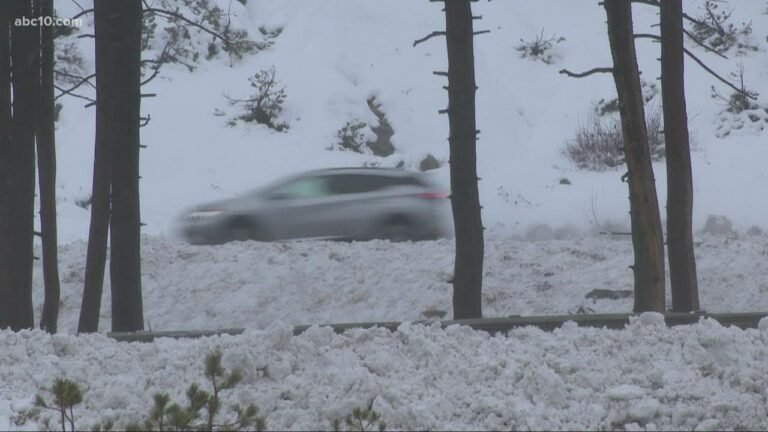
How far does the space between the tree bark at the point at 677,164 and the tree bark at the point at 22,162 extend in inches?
221

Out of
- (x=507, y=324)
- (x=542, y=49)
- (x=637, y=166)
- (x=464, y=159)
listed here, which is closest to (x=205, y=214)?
(x=464, y=159)

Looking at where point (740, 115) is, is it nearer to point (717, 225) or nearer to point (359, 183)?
point (717, 225)

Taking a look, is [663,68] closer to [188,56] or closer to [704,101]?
[704,101]

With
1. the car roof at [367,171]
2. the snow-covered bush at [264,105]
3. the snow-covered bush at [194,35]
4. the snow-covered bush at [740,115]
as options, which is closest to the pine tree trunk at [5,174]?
the car roof at [367,171]

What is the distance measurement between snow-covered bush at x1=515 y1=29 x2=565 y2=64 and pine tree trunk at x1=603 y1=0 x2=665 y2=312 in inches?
750

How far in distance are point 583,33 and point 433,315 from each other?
18.6m

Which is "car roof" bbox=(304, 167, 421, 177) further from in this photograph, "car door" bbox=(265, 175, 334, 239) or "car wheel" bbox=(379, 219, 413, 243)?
"car wheel" bbox=(379, 219, 413, 243)

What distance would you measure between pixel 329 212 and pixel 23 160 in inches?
292

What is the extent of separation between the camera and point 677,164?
1232 cm

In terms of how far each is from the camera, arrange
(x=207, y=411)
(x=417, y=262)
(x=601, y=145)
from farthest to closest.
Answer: (x=601, y=145) < (x=417, y=262) < (x=207, y=411)

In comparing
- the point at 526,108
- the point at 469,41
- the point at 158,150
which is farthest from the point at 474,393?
the point at 526,108

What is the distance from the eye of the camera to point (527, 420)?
17.0 ft

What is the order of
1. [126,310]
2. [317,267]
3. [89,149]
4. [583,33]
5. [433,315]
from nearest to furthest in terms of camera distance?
1. [126,310]
2. [433,315]
3. [317,267]
4. [89,149]
5. [583,33]

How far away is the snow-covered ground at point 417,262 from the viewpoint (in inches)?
215
